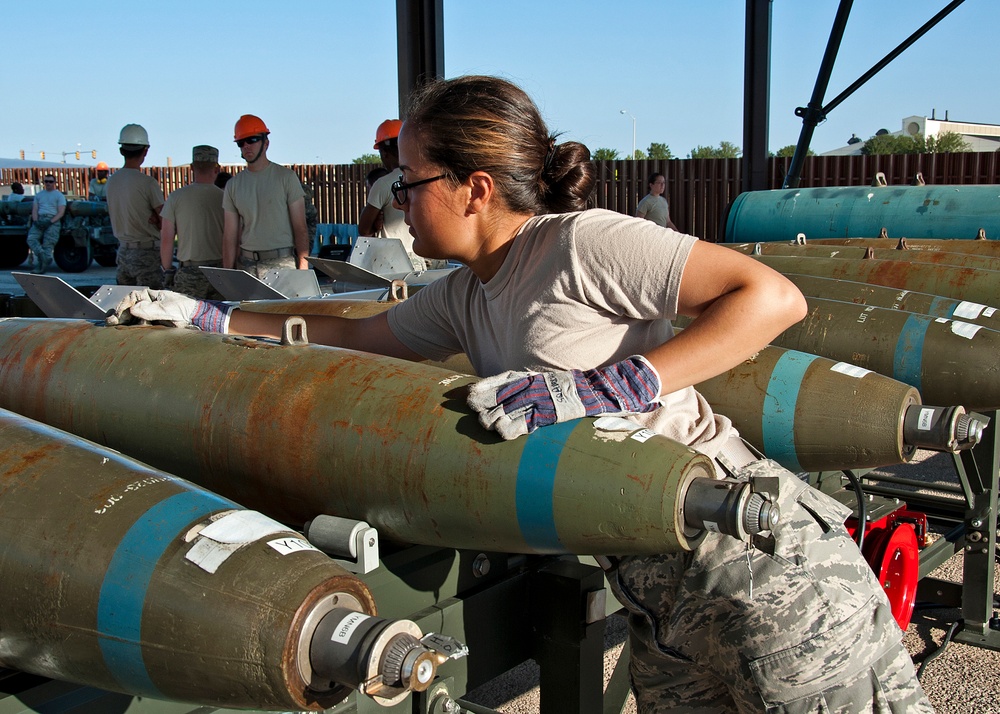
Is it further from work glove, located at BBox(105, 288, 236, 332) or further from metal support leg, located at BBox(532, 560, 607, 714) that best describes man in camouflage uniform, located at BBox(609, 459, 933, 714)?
work glove, located at BBox(105, 288, 236, 332)

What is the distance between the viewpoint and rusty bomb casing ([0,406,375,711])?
1.17 meters

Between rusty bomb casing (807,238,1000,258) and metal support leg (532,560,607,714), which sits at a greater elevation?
rusty bomb casing (807,238,1000,258)

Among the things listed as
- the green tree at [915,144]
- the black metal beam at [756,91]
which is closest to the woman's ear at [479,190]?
the black metal beam at [756,91]

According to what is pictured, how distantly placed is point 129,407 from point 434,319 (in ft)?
2.20

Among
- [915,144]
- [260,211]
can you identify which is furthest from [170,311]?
[915,144]

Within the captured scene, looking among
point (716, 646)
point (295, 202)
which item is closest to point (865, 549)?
point (716, 646)

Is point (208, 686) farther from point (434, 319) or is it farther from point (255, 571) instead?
point (434, 319)

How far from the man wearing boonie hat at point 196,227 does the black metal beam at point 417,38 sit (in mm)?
3189

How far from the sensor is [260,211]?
5.96m

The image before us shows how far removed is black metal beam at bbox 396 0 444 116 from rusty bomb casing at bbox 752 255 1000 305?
5973 mm

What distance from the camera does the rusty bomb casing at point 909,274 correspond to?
359cm

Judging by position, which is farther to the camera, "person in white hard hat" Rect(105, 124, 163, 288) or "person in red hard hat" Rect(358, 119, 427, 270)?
"person in white hard hat" Rect(105, 124, 163, 288)

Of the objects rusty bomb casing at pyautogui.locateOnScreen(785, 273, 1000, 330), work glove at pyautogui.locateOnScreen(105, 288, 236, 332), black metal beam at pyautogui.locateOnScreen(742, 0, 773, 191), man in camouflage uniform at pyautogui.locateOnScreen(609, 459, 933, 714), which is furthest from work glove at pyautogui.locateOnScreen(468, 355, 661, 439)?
black metal beam at pyautogui.locateOnScreen(742, 0, 773, 191)

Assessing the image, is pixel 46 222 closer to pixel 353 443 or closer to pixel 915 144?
pixel 353 443
